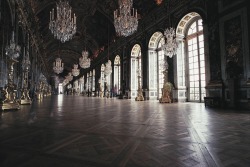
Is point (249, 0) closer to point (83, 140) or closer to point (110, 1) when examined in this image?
point (83, 140)

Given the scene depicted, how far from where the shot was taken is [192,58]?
1116cm

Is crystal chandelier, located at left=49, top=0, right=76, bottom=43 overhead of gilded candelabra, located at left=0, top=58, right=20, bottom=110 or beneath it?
overhead

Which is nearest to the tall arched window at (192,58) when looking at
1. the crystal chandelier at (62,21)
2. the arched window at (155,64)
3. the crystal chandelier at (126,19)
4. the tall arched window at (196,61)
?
the tall arched window at (196,61)

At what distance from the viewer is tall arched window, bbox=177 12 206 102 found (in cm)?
1044

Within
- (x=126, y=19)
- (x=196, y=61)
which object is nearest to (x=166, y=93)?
(x=196, y=61)

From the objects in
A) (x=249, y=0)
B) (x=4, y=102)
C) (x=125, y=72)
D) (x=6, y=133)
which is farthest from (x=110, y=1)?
(x=6, y=133)

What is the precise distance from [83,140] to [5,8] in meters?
9.83

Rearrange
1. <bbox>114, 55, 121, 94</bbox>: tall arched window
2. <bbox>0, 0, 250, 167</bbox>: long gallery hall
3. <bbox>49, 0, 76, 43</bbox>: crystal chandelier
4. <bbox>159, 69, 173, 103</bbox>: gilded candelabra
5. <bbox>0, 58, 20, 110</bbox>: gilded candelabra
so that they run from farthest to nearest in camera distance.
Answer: <bbox>114, 55, 121, 94</bbox>: tall arched window, <bbox>159, 69, 173, 103</bbox>: gilded candelabra, <bbox>49, 0, 76, 43</bbox>: crystal chandelier, <bbox>0, 58, 20, 110</bbox>: gilded candelabra, <bbox>0, 0, 250, 167</bbox>: long gallery hall

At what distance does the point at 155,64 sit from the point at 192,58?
4.10 metres

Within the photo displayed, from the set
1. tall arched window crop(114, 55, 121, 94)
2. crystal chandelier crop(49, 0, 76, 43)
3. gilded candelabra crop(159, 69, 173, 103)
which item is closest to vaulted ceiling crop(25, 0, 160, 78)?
tall arched window crop(114, 55, 121, 94)

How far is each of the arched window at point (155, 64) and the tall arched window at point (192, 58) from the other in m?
2.71

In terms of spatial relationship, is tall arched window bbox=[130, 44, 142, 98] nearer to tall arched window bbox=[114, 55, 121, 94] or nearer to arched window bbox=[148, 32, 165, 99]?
arched window bbox=[148, 32, 165, 99]

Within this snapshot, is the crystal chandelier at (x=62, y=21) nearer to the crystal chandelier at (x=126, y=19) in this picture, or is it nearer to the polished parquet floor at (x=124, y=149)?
the crystal chandelier at (x=126, y=19)

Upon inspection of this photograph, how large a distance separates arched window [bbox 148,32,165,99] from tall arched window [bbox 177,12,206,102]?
2712 mm
